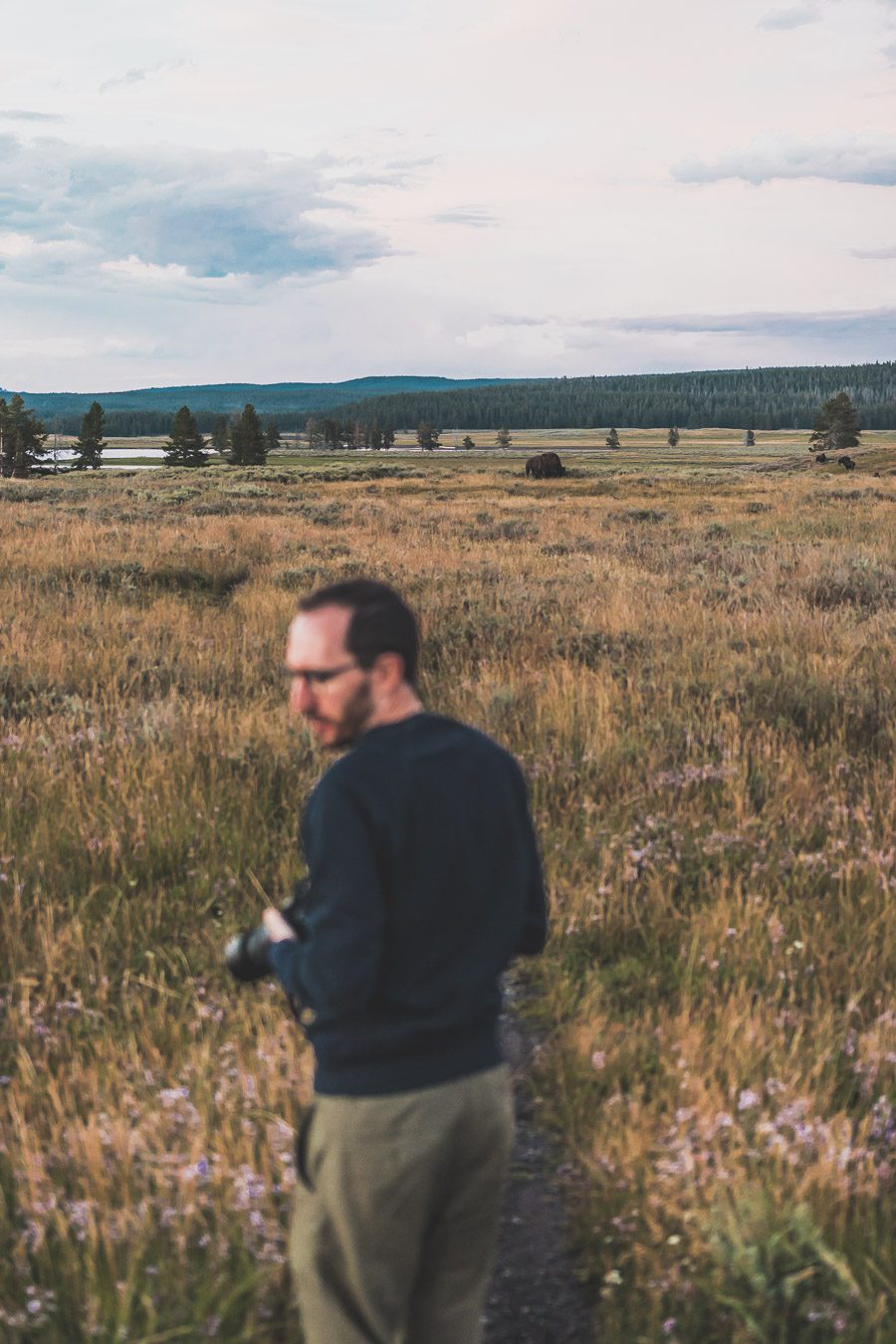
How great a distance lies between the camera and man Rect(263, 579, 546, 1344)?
69.2 inches

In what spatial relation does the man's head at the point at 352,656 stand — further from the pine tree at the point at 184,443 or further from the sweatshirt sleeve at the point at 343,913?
the pine tree at the point at 184,443

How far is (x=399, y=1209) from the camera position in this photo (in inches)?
69.3

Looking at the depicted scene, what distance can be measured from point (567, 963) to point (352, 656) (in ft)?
8.08

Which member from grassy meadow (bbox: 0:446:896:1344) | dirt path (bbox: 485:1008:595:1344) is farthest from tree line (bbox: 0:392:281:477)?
dirt path (bbox: 485:1008:595:1344)

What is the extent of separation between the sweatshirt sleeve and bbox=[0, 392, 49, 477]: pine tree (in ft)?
335

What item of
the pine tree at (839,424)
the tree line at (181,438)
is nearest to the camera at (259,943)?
the tree line at (181,438)

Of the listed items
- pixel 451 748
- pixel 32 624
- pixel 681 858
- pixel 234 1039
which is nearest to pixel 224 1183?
pixel 234 1039

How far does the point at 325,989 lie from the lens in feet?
5.74

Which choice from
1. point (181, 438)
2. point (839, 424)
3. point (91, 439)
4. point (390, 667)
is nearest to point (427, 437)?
point (91, 439)

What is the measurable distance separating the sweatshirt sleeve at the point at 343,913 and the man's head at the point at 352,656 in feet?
0.57

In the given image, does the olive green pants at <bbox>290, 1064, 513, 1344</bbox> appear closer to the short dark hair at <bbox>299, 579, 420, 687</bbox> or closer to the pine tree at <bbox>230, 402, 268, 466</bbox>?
the short dark hair at <bbox>299, 579, 420, 687</bbox>

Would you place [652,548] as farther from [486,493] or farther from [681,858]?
[486,493]

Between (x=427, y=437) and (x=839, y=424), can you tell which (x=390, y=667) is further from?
(x=427, y=437)

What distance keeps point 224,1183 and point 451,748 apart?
144 cm
